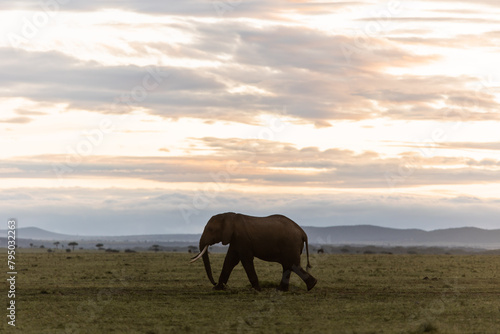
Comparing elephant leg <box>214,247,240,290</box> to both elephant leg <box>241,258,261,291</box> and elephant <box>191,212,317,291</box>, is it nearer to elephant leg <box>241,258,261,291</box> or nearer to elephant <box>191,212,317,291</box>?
elephant <box>191,212,317,291</box>

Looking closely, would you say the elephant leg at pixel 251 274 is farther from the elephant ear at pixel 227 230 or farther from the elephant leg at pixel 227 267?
the elephant ear at pixel 227 230

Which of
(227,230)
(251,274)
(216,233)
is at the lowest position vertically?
(251,274)

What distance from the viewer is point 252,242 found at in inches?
1201

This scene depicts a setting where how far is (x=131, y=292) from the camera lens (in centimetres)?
3039

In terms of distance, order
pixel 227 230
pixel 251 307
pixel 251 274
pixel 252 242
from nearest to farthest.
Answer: pixel 251 307 → pixel 251 274 → pixel 227 230 → pixel 252 242

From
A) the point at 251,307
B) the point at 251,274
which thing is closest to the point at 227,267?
the point at 251,274

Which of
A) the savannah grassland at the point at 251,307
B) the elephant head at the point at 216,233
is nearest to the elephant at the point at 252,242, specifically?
the elephant head at the point at 216,233

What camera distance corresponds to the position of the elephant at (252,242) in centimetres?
3033

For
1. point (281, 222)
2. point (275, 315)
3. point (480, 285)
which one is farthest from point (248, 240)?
point (480, 285)

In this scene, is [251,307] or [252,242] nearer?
[251,307]

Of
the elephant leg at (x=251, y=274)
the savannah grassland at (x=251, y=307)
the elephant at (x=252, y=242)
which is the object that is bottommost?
the savannah grassland at (x=251, y=307)

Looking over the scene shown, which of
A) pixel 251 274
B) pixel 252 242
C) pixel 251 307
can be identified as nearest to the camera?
Answer: pixel 251 307

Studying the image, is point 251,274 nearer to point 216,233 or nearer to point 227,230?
point 227,230

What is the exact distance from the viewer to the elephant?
30.3 meters
